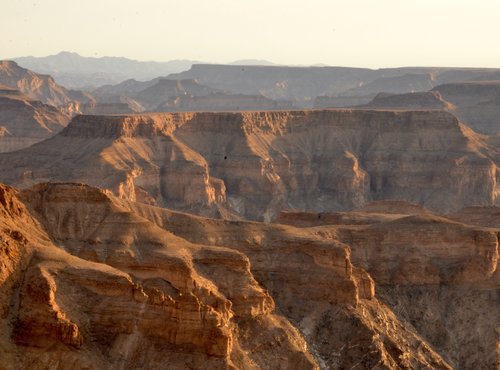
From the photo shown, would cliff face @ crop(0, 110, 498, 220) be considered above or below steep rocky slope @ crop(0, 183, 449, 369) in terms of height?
below

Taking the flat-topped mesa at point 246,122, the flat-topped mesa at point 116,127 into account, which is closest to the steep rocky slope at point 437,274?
the flat-topped mesa at point 116,127

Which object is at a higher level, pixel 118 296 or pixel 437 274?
pixel 118 296

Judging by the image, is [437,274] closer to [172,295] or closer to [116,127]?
[172,295]

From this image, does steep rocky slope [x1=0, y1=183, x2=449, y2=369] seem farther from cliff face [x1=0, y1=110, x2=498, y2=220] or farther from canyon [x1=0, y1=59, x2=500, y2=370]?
cliff face [x1=0, y1=110, x2=498, y2=220]

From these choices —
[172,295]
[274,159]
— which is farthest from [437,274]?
[274,159]

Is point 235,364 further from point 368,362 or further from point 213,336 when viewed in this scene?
point 368,362

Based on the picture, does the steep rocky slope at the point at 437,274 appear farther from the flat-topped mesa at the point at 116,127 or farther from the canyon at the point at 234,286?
the flat-topped mesa at the point at 116,127

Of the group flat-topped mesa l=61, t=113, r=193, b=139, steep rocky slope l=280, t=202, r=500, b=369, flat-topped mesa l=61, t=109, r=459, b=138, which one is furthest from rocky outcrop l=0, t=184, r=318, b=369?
flat-topped mesa l=61, t=109, r=459, b=138
